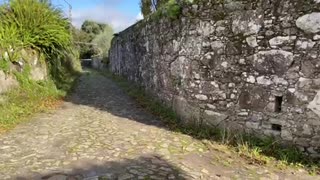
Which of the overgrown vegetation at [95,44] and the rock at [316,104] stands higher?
the overgrown vegetation at [95,44]

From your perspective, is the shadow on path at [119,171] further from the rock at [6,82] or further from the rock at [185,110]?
the rock at [6,82]

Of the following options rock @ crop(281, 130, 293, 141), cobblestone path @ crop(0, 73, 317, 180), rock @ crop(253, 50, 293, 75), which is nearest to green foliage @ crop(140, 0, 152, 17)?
cobblestone path @ crop(0, 73, 317, 180)

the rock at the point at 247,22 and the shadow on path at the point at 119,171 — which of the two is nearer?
the shadow on path at the point at 119,171

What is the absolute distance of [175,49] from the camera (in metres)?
6.57

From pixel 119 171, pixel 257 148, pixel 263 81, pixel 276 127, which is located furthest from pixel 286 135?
pixel 119 171

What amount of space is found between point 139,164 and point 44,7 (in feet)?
21.0

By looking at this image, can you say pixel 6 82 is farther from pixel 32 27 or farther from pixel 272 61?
pixel 272 61

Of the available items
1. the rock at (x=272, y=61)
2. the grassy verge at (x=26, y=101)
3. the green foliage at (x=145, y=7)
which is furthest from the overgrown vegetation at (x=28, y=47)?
the green foliage at (x=145, y=7)

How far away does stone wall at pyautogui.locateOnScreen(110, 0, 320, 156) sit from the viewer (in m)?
4.46

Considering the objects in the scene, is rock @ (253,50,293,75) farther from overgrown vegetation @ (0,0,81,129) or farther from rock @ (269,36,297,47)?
overgrown vegetation @ (0,0,81,129)

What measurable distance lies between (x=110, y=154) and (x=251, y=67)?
2523 mm

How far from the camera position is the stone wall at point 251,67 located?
4.46 metres

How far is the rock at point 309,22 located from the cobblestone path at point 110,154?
6.32 feet

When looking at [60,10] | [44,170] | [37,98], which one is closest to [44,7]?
[60,10]
